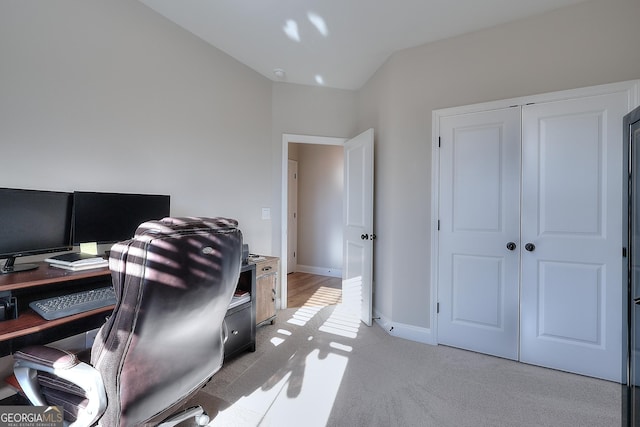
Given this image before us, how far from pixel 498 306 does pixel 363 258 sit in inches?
51.4

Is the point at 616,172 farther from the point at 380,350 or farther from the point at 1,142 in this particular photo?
the point at 1,142

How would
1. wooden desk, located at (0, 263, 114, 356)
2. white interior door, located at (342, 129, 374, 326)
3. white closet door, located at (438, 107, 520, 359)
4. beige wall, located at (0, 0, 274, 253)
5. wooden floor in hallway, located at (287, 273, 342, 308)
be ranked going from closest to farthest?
wooden desk, located at (0, 263, 114, 356) < beige wall, located at (0, 0, 274, 253) < white closet door, located at (438, 107, 520, 359) < white interior door, located at (342, 129, 374, 326) < wooden floor in hallway, located at (287, 273, 342, 308)

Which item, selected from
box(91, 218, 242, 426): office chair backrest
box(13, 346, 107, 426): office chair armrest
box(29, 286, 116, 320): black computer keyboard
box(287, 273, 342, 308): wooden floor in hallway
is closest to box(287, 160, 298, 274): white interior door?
box(287, 273, 342, 308): wooden floor in hallway

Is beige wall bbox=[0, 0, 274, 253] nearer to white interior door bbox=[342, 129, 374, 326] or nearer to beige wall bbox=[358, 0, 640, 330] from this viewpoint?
white interior door bbox=[342, 129, 374, 326]

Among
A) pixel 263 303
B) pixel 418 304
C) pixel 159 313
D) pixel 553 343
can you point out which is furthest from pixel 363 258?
pixel 159 313

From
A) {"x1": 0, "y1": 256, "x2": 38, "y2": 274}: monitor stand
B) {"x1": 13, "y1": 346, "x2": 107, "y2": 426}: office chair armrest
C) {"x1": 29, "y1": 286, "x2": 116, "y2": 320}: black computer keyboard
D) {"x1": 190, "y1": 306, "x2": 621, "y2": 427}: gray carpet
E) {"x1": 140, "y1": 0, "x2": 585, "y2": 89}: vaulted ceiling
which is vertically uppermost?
{"x1": 140, "y1": 0, "x2": 585, "y2": 89}: vaulted ceiling

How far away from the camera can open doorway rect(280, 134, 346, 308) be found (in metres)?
5.06

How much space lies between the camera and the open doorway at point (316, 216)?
5059mm

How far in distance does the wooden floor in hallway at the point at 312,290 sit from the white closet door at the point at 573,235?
2205 millimetres

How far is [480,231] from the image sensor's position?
8.21ft

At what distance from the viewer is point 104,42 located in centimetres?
199

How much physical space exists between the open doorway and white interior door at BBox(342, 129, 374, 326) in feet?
4.48

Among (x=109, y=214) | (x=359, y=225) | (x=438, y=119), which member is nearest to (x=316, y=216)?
(x=359, y=225)

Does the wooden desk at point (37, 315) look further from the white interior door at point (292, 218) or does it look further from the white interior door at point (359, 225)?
the white interior door at point (292, 218)
